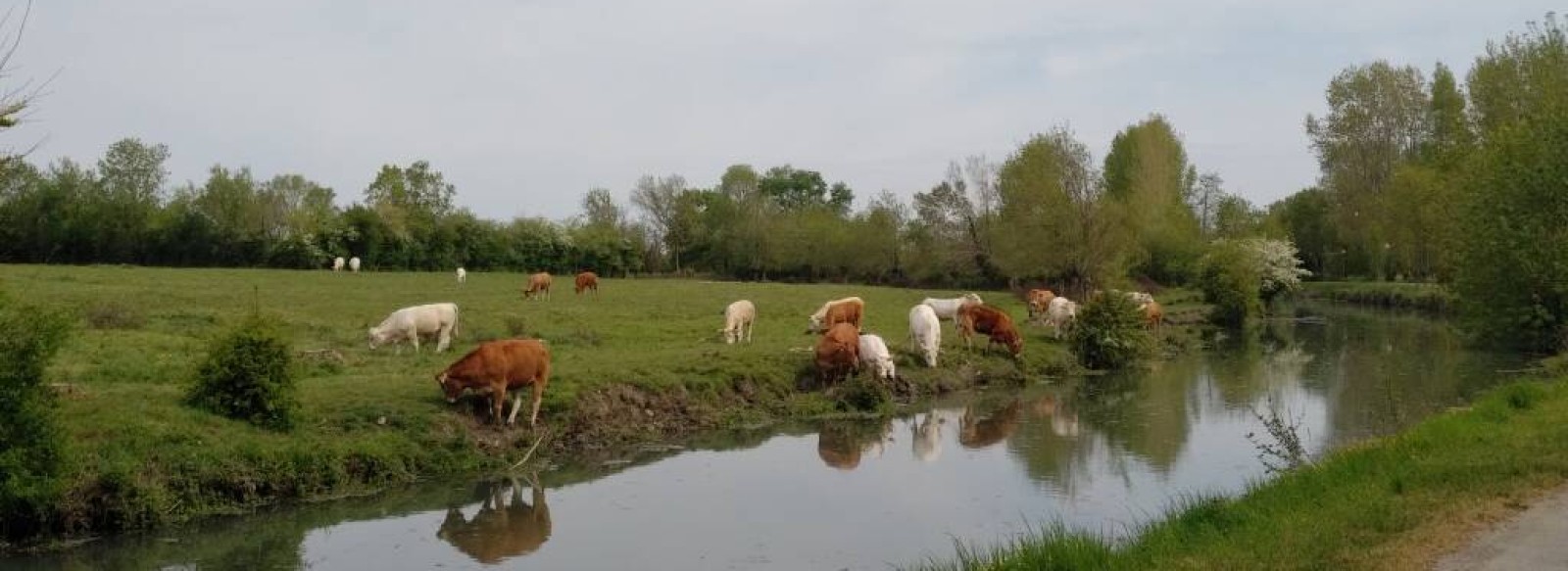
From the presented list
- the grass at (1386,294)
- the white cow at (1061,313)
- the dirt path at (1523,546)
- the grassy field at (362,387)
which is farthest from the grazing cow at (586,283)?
the dirt path at (1523,546)

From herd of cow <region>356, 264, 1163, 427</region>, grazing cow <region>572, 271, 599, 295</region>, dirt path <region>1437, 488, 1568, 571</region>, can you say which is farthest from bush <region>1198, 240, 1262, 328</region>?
dirt path <region>1437, 488, 1568, 571</region>

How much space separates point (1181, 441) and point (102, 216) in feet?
196

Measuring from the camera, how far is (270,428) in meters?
13.3

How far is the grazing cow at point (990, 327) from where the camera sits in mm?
26797

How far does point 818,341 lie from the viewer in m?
25.0

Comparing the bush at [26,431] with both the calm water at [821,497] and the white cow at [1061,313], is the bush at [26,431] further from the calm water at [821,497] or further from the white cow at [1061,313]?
the white cow at [1061,313]

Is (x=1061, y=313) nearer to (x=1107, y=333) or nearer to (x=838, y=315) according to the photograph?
(x=1107, y=333)

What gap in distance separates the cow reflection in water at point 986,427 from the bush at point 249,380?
965 cm

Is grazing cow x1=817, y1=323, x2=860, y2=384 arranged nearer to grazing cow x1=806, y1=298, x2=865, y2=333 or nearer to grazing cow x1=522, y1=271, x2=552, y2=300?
grazing cow x1=806, y1=298, x2=865, y2=333

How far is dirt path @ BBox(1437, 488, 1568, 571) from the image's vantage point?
6516mm

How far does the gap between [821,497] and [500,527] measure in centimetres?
376

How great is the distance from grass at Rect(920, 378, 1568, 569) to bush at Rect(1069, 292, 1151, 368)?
54.9ft

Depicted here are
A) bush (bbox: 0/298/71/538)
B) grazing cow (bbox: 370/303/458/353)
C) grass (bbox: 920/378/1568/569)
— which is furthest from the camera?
grazing cow (bbox: 370/303/458/353)

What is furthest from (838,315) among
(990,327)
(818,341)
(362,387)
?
(362,387)
